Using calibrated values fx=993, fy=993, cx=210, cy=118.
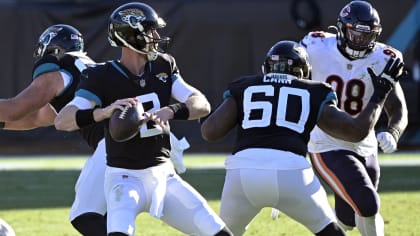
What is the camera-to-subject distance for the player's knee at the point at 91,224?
213 inches

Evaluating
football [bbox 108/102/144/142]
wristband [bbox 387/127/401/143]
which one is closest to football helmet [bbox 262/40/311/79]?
football [bbox 108/102/144/142]

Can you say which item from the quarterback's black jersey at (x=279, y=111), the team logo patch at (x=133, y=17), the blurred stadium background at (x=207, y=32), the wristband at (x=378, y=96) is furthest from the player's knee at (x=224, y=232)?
the blurred stadium background at (x=207, y=32)

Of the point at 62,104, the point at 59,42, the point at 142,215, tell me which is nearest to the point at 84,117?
the point at 62,104

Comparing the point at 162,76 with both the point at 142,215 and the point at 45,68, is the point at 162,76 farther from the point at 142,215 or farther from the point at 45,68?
the point at 142,215

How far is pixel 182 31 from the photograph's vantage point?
1590cm

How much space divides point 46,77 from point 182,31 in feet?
33.4

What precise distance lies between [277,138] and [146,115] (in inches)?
27.5

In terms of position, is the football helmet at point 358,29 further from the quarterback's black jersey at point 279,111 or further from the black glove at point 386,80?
the quarterback's black jersey at point 279,111

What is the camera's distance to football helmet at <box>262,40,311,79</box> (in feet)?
17.4

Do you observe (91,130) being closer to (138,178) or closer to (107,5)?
(138,178)

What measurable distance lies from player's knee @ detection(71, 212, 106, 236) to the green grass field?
2.16 metres

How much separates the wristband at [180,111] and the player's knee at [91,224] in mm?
795

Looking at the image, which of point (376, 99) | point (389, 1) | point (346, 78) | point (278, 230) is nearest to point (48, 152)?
point (389, 1)

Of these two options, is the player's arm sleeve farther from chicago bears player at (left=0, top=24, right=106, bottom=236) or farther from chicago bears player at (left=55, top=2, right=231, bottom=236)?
chicago bears player at (left=0, top=24, right=106, bottom=236)
